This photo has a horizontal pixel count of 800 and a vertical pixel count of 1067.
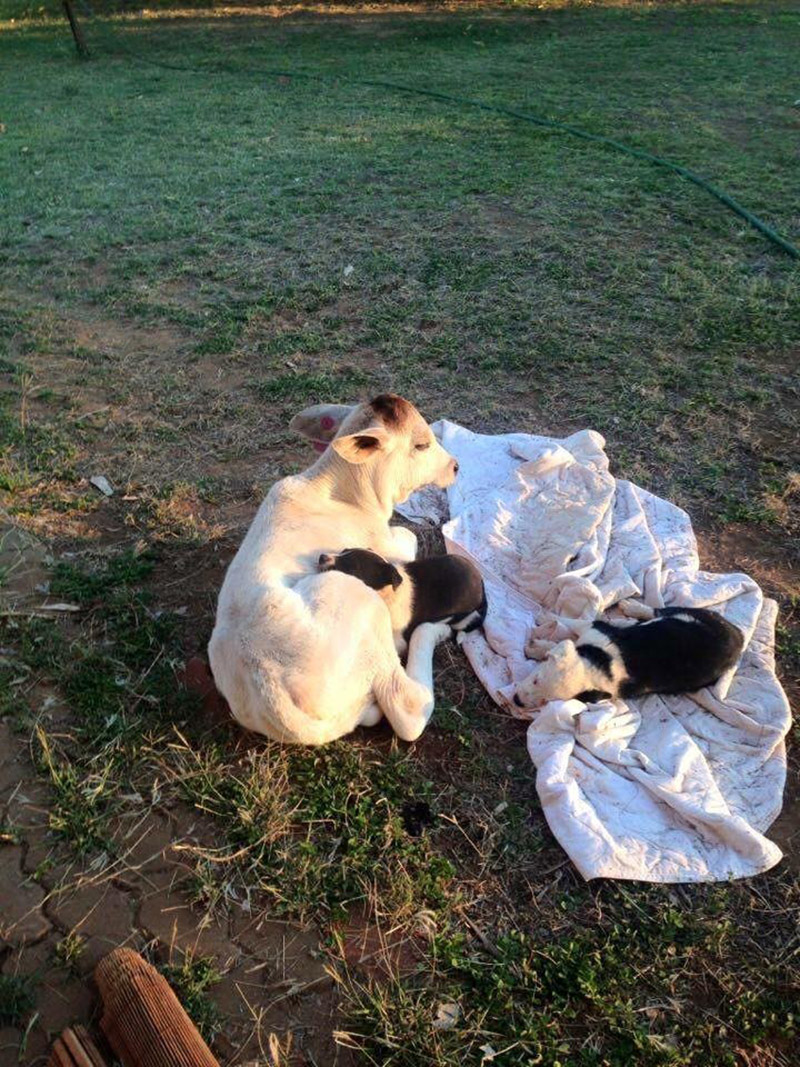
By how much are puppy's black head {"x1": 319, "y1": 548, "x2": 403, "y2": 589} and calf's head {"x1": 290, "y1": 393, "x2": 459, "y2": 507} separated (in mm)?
555

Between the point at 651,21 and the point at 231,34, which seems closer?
the point at 651,21

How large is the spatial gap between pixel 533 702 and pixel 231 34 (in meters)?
20.3

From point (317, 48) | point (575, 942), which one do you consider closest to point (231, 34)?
point (317, 48)

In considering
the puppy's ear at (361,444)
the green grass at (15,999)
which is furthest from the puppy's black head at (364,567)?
the green grass at (15,999)

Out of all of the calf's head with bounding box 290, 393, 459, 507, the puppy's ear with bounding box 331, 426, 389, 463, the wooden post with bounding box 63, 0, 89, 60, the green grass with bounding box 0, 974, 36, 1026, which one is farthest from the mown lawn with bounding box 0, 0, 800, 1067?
the wooden post with bounding box 63, 0, 89, 60

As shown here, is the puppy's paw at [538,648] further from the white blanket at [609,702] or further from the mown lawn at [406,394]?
the mown lawn at [406,394]

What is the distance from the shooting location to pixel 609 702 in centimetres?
430

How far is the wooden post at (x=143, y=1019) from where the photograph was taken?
274 cm

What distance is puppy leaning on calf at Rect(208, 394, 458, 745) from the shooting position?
3703 millimetres

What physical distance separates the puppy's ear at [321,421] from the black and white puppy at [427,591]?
0.94 meters

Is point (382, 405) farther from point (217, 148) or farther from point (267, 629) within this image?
point (217, 148)

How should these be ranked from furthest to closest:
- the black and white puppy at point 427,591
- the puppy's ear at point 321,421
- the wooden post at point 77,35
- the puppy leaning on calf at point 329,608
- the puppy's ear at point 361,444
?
the wooden post at point 77,35 → the puppy's ear at point 321,421 → the puppy's ear at point 361,444 → the black and white puppy at point 427,591 → the puppy leaning on calf at point 329,608

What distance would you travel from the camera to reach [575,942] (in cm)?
333

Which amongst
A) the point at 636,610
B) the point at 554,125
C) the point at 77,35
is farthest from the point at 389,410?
the point at 77,35
